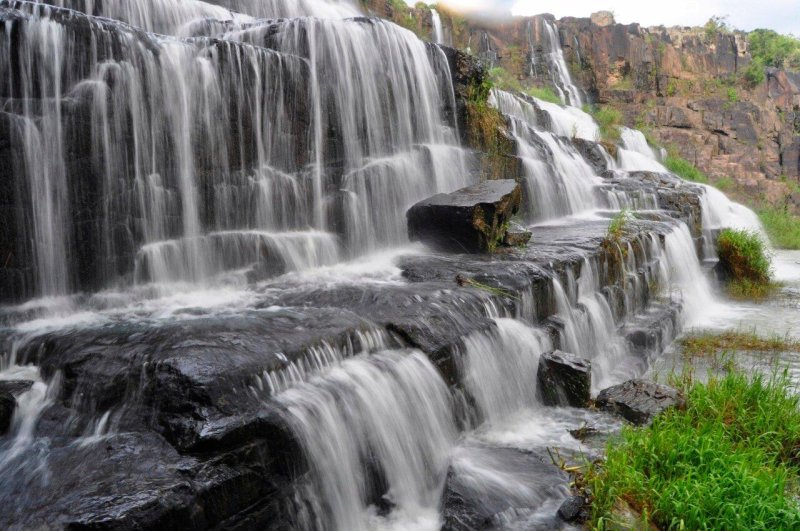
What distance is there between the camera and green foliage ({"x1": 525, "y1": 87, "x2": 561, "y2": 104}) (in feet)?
78.5

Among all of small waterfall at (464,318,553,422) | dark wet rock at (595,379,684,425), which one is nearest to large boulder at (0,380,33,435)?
small waterfall at (464,318,553,422)

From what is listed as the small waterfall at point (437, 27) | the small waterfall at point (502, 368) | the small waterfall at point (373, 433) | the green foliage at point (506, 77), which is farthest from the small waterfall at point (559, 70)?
the small waterfall at point (373, 433)

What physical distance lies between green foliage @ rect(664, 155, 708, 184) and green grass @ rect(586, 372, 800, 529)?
18.8 metres

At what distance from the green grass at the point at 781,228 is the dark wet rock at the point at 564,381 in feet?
52.0

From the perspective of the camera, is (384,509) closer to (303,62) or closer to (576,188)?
(303,62)

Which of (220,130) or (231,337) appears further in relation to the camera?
(220,130)

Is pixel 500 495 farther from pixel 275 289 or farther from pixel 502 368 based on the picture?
pixel 275 289

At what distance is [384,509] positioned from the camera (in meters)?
4.32

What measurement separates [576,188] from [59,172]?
1038 centimetres

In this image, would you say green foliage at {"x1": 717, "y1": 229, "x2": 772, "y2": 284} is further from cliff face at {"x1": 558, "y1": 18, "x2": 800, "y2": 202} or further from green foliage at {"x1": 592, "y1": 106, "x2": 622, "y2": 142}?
cliff face at {"x1": 558, "y1": 18, "x2": 800, "y2": 202}

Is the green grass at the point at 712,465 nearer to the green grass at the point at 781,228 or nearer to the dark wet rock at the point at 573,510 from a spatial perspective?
the dark wet rock at the point at 573,510

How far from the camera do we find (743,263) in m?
12.8

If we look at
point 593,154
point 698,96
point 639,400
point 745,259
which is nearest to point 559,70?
point 698,96

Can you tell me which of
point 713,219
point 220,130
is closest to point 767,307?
point 713,219
